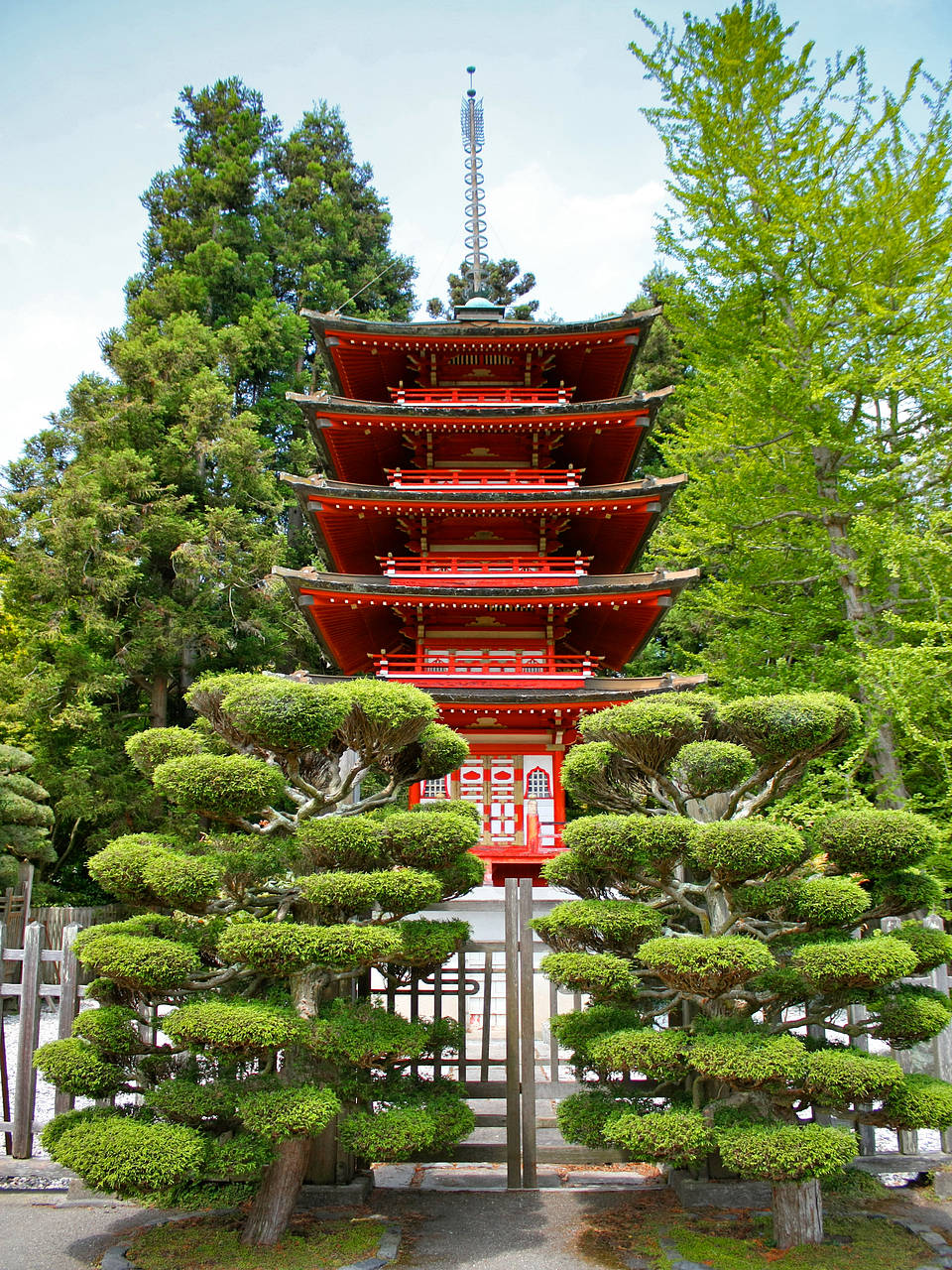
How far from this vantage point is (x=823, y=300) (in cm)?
1298

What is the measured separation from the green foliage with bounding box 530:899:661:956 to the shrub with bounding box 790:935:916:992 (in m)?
0.88

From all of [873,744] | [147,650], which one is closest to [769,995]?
[873,744]

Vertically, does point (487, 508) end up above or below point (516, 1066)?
above

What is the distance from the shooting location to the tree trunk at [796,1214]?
16.4 feet

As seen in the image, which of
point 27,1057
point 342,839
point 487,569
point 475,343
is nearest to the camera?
point 342,839

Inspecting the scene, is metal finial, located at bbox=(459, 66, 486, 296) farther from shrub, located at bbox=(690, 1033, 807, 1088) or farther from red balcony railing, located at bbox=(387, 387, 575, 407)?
shrub, located at bbox=(690, 1033, 807, 1088)

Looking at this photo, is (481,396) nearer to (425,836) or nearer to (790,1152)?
(425,836)

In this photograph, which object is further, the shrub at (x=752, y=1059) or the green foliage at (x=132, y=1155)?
the shrub at (x=752, y=1059)

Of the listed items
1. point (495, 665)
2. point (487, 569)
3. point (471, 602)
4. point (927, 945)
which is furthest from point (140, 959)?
point (487, 569)

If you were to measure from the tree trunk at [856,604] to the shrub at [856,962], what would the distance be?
6.94 meters

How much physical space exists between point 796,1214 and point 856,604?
9407 millimetres

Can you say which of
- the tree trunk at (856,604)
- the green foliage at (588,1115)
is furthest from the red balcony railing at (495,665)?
the green foliage at (588,1115)

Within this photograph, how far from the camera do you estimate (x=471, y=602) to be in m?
14.8

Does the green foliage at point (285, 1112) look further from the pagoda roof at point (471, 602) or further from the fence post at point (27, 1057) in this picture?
the pagoda roof at point (471, 602)
